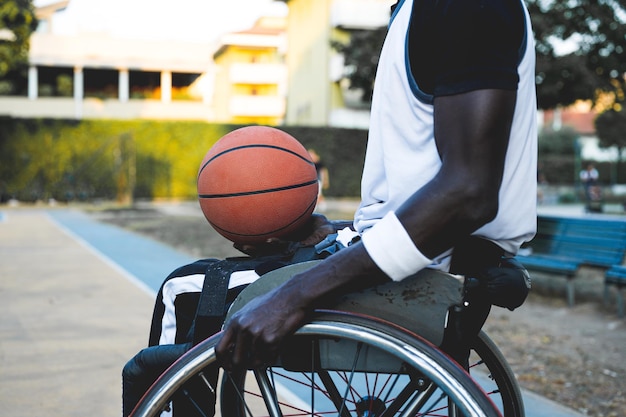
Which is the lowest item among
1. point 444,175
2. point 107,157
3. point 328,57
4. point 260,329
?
point 107,157

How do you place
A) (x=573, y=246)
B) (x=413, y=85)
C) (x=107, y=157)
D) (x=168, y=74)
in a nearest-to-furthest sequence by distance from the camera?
(x=413, y=85), (x=573, y=246), (x=107, y=157), (x=168, y=74)

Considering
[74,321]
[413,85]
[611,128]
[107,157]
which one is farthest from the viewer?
[611,128]

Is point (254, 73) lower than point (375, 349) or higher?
lower

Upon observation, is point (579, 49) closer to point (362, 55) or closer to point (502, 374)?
point (362, 55)

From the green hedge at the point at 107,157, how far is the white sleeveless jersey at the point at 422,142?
24.1 meters

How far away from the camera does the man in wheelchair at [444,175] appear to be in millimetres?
1578

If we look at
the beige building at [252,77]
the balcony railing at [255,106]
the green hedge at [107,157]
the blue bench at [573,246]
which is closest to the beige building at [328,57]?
the green hedge at [107,157]

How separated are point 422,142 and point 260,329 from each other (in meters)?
0.58

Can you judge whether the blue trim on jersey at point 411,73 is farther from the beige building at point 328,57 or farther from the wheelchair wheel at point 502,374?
the beige building at point 328,57

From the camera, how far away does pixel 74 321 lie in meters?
6.25

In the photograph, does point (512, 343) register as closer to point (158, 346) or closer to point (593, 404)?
point (593, 404)

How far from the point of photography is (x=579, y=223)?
8305 mm

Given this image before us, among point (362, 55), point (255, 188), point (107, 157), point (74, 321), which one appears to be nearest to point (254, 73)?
point (107, 157)

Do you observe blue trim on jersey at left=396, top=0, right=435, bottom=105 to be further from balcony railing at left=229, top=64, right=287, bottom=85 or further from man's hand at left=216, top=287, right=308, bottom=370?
balcony railing at left=229, top=64, right=287, bottom=85
